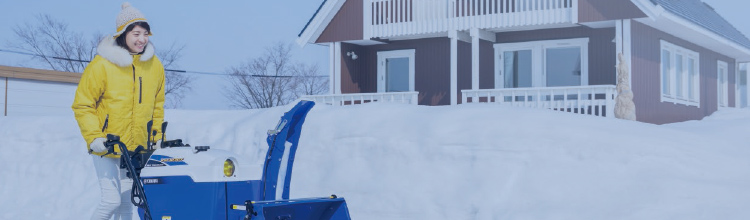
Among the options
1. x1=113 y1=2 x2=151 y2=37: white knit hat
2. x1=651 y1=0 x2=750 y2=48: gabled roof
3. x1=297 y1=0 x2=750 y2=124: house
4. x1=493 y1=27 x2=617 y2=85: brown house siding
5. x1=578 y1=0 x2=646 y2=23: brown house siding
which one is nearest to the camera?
x1=113 y1=2 x2=151 y2=37: white knit hat

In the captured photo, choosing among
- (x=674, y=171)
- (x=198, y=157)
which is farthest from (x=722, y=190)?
(x=198, y=157)

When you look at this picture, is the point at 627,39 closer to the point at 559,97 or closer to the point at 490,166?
the point at 559,97

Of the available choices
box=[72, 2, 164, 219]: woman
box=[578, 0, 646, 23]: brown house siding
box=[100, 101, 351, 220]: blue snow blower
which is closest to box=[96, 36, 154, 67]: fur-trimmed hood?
box=[72, 2, 164, 219]: woman

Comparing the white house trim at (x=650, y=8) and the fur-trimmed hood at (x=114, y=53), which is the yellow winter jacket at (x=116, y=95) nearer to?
the fur-trimmed hood at (x=114, y=53)

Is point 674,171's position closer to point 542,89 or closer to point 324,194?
point 324,194

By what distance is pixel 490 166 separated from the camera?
31.2 feet

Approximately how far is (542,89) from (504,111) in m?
6.51

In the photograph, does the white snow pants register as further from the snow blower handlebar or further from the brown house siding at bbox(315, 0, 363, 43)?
the brown house siding at bbox(315, 0, 363, 43)

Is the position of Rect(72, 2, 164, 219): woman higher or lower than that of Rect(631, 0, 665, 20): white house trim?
lower

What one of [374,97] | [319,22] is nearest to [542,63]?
[374,97]

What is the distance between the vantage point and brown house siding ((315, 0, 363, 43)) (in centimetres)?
2075

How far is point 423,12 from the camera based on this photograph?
1969cm

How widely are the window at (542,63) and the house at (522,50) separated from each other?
22 mm

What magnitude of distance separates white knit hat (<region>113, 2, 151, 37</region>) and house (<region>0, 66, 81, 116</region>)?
70.1 feet
